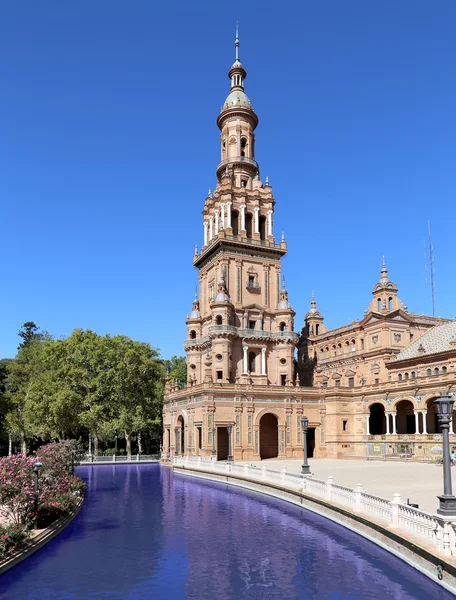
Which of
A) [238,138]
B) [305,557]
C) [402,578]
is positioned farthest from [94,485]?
[238,138]

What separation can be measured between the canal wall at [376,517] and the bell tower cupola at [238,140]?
3723cm

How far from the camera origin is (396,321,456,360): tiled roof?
50.6 meters

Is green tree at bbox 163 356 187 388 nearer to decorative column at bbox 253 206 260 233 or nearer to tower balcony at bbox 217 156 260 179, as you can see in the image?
decorative column at bbox 253 206 260 233

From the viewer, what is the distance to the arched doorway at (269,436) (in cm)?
5300

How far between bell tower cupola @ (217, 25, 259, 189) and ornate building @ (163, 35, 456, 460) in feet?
0.42

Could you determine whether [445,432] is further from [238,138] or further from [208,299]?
[238,138]

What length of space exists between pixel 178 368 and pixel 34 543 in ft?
202

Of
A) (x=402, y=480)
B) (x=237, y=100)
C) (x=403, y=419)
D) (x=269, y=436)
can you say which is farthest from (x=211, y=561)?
(x=237, y=100)

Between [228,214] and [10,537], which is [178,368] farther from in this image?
[10,537]

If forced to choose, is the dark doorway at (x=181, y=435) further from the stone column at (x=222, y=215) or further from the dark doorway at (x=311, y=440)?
the stone column at (x=222, y=215)

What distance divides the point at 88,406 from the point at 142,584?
42035 mm

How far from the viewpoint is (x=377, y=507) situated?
18.2 meters

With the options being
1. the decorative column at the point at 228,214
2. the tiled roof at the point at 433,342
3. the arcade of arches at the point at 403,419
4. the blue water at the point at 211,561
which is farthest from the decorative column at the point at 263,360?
the blue water at the point at 211,561

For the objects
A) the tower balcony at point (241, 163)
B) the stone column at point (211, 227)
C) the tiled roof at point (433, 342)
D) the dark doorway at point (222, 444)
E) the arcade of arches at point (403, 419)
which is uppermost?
the tower balcony at point (241, 163)
